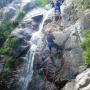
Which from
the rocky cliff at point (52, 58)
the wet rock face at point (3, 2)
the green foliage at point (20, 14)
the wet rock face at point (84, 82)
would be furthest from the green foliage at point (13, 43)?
the wet rock face at point (3, 2)

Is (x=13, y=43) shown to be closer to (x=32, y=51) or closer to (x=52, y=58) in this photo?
(x=32, y=51)

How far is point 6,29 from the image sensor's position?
16641mm

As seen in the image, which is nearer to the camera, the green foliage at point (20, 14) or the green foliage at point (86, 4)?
the green foliage at point (86, 4)

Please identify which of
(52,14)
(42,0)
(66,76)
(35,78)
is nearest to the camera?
(66,76)

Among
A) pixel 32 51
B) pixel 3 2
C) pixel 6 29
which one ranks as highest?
pixel 3 2

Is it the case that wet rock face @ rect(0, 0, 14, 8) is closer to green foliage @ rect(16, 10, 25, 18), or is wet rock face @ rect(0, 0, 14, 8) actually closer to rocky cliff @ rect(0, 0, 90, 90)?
green foliage @ rect(16, 10, 25, 18)

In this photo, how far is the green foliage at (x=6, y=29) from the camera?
15719 mm

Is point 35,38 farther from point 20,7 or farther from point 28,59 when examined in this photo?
point 20,7

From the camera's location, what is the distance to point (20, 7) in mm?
19828

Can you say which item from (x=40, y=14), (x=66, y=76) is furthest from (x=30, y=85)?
(x=40, y=14)

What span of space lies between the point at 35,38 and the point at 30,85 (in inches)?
143

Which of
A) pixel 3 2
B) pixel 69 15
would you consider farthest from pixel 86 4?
pixel 3 2

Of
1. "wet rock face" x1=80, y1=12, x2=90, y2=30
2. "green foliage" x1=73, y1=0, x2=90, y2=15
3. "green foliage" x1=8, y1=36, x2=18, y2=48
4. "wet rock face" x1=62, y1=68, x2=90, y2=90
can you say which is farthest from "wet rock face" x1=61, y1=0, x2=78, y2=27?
"wet rock face" x1=62, y1=68, x2=90, y2=90

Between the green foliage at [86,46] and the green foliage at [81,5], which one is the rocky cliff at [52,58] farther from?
the green foliage at [86,46]
